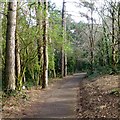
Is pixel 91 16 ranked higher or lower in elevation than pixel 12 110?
higher

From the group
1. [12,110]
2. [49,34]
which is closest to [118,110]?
[12,110]

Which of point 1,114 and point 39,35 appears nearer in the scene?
point 1,114

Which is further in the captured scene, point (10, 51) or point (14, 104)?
point (10, 51)

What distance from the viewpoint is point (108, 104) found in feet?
36.1

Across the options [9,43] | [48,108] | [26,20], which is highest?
[26,20]

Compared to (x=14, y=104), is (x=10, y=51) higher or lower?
higher

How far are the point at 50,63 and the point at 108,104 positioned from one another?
24090 millimetres

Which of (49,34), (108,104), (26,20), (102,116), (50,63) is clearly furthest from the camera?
(50,63)

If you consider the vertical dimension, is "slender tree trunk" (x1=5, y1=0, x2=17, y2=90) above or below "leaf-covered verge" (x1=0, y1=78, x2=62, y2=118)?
above

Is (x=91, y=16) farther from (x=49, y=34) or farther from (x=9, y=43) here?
(x=9, y=43)

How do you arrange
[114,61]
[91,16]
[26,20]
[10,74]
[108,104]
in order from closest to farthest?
[108,104], [10,74], [26,20], [114,61], [91,16]

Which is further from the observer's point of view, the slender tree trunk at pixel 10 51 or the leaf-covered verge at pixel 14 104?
the slender tree trunk at pixel 10 51

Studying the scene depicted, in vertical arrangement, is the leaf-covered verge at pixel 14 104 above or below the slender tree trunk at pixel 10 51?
below

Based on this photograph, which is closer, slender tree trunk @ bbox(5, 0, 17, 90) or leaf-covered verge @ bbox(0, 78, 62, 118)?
leaf-covered verge @ bbox(0, 78, 62, 118)
